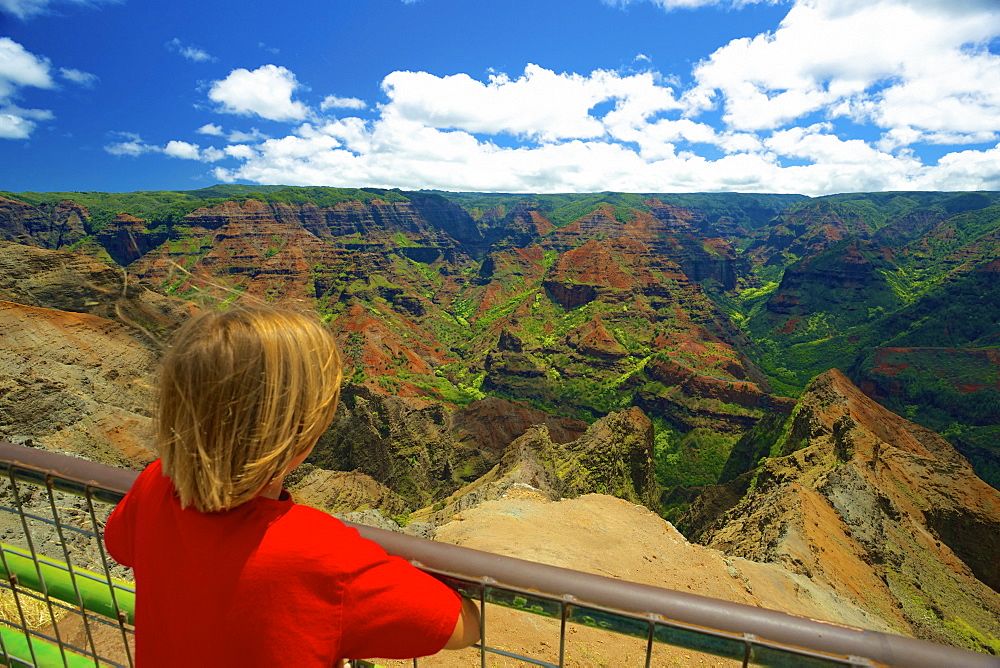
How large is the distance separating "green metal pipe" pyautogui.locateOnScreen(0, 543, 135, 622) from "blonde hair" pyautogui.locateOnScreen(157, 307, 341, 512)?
1.88 metres

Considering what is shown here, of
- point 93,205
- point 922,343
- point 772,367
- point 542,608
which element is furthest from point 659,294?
point 93,205

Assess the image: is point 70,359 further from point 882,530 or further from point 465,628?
point 882,530

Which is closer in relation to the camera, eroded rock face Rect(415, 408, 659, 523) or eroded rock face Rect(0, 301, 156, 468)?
eroded rock face Rect(0, 301, 156, 468)

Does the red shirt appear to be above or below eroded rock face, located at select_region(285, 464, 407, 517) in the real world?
above

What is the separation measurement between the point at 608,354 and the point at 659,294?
3528 cm

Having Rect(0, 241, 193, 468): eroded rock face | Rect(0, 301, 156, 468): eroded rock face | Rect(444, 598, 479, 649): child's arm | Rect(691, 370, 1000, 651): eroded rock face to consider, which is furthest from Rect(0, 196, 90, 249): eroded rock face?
Rect(444, 598, 479, 649): child's arm

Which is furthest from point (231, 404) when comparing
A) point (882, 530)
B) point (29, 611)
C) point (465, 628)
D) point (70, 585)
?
point (882, 530)

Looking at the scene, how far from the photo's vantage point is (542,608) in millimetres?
1753

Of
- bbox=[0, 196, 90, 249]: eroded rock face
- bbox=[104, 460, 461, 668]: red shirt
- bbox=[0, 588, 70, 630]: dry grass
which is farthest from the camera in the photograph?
bbox=[0, 196, 90, 249]: eroded rock face

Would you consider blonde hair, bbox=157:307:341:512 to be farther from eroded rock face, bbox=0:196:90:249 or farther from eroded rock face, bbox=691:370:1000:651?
eroded rock face, bbox=0:196:90:249

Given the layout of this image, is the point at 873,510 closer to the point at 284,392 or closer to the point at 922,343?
the point at 284,392

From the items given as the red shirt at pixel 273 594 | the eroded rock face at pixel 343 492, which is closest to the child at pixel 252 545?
the red shirt at pixel 273 594

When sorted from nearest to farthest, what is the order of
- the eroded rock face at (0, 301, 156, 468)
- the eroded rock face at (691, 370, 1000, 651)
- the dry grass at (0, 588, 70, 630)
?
the dry grass at (0, 588, 70, 630), the eroded rock face at (691, 370, 1000, 651), the eroded rock face at (0, 301, 156, 468)

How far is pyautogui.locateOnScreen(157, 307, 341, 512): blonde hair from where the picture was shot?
150 cm
